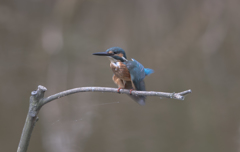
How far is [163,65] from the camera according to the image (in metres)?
2.82

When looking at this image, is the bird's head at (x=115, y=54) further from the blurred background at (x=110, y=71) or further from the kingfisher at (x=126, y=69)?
the blurred background at (x=110, y=71)

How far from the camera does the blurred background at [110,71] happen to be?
8.64ft

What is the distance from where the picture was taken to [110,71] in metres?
2.74

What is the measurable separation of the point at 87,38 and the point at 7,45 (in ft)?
2.77

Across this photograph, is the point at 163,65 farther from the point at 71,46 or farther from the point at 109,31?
the point at 71,46

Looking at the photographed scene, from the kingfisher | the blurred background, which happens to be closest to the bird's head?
the kingfisher

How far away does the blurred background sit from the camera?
2633 mm

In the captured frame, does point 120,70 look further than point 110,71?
No

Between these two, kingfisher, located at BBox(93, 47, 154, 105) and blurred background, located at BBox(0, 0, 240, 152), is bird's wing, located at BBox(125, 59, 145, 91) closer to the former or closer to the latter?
kingfisher, located at BBox(93, 47, 154, 105)

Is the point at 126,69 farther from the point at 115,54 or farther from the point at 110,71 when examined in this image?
the point at 110,71

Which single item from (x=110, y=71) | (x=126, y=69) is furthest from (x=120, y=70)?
(x=110, y=71)

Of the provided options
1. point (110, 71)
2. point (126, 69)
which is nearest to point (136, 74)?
point (126, 69)

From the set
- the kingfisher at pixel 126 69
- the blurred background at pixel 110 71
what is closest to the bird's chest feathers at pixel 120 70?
the kingfisher at pixel 126 69

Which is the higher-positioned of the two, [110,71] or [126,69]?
[110,71]
